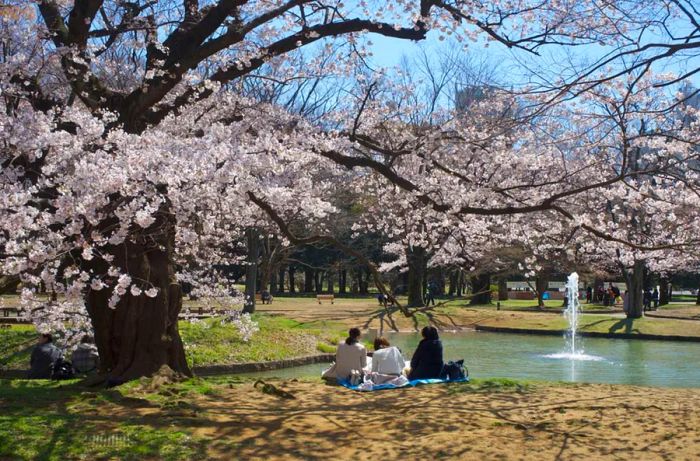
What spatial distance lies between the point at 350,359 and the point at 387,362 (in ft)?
1.75

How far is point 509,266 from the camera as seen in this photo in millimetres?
33031

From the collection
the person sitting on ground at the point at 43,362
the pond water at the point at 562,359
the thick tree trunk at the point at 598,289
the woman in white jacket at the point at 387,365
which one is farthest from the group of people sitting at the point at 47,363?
the thick tree trunk at the point at 598,289

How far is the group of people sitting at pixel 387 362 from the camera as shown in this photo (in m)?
9.41

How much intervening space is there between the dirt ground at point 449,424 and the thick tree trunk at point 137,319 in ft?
3.47

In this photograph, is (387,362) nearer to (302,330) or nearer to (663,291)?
(302,330)

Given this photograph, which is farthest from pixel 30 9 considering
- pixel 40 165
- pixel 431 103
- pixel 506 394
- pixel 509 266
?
pixel 509 266

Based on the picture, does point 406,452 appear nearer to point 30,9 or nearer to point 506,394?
point 506,394

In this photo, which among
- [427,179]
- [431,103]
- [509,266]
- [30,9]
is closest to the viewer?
[30,9]

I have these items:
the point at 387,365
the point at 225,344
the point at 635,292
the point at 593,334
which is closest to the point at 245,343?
the point at 225,344

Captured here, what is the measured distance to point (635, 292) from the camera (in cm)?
2464

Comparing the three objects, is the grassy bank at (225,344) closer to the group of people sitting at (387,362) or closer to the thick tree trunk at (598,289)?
the group of people sitting at (387,362)

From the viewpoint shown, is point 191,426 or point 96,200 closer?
point 96,200

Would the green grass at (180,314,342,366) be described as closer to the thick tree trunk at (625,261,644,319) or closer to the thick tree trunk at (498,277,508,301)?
the thick tree trunk at (625,261,644,319)

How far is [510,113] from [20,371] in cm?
941
